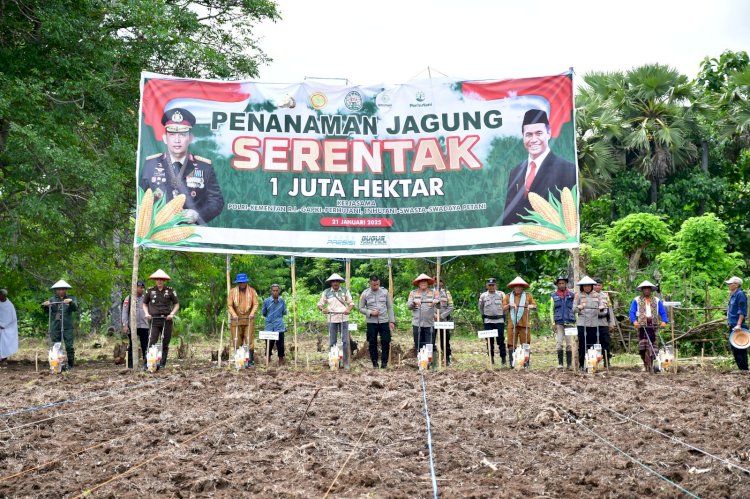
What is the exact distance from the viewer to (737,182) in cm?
3083

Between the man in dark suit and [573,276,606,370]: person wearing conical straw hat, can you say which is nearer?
[573,276,606,370]: person wearing conical straw hat

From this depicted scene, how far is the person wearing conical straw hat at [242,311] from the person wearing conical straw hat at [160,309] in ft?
3.15

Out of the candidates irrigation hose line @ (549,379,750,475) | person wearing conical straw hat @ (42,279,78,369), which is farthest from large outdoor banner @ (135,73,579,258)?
irrigation hose line @ (549,379,750,475)

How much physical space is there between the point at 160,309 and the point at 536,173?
6.82 metres

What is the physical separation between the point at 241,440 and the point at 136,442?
99cm

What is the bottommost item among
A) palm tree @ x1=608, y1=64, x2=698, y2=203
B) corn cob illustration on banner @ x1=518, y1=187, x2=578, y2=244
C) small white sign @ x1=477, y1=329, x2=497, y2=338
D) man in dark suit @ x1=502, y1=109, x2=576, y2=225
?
small white sign @ x1=477, y1=329, x2=497, y2=338

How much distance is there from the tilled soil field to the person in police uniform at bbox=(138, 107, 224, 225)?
138 inches

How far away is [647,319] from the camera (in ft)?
51.5

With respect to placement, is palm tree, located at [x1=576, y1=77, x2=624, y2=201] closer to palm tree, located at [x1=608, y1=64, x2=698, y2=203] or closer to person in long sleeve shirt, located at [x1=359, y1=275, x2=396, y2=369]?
palm tree, located at [x1=608, y1=64, x2=698, y2=203]

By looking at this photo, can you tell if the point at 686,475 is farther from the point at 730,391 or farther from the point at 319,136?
the point at 319,136

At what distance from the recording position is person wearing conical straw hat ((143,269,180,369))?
1622 cm

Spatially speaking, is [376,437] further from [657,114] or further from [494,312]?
[657,114]

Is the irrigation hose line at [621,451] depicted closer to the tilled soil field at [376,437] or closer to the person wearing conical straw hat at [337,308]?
the tilled soil field at [376,437]

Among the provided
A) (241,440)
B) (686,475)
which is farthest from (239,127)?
(686,475)
